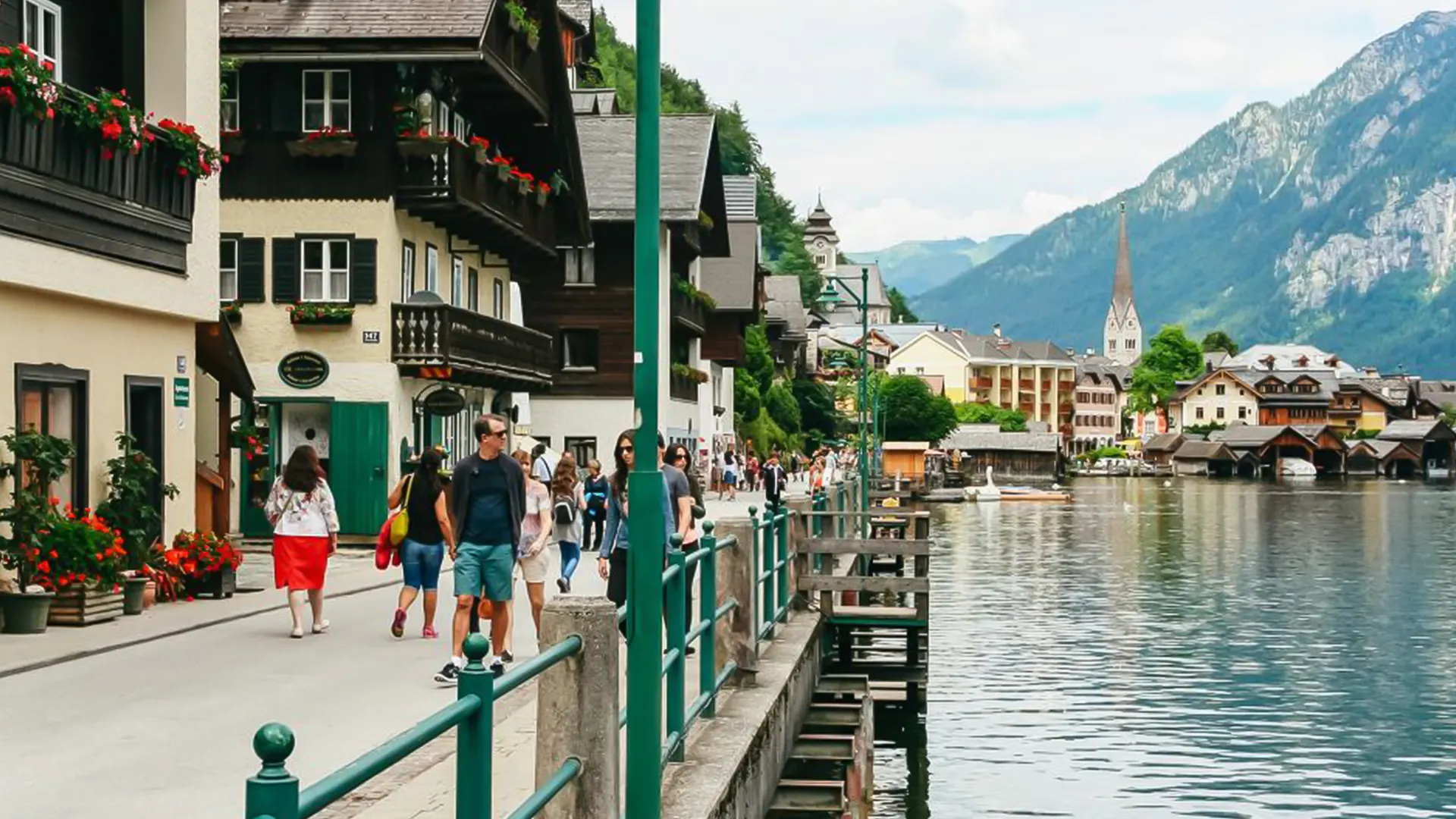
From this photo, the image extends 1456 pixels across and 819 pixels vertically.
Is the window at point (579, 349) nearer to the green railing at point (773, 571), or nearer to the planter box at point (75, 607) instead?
the green railing at point (773, 571)

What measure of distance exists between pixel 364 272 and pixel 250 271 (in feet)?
6.73

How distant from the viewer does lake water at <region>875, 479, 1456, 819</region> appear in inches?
806

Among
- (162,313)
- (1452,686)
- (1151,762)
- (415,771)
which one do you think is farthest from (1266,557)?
(415,771)

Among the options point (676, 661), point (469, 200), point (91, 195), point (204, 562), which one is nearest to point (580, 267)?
point (469, 200)

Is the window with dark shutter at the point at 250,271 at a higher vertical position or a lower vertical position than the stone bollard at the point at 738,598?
higher

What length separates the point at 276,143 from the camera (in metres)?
34.8

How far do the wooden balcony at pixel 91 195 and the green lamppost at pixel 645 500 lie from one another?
1040cm

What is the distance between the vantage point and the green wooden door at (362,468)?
34875mm

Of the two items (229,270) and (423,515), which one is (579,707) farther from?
(229,270)

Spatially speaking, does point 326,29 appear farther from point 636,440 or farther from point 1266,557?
point 1266,557

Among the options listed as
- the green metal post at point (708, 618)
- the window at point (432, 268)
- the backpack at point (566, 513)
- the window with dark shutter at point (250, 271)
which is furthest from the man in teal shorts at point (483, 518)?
the window at point (432, 268)

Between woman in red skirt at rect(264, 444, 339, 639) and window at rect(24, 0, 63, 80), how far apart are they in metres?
5.08

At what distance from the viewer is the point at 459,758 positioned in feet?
18.0

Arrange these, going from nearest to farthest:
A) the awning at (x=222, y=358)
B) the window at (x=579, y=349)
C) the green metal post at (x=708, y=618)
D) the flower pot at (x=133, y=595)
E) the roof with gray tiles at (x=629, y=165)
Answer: the green metal post at (x=708, y=618), the flower pot at (x=133, y=595), the awning at (x=222, y=358), the roof with gray tiles at (x=629, y=165), the window at (x=579, y=349)
